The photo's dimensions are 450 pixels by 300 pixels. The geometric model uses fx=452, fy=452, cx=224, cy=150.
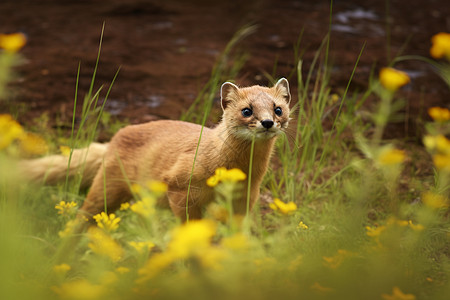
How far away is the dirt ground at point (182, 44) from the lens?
195 inches

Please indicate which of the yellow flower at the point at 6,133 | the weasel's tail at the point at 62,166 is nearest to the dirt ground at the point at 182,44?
the weasel's tail at the point at 62,166

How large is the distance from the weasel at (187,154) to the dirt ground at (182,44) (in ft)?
3.66

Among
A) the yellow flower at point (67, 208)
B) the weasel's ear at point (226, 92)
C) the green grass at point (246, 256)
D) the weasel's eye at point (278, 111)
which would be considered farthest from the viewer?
the weasel's ear at point (226, 92)

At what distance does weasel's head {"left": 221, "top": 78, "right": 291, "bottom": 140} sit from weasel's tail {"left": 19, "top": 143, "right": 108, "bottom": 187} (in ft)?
4.18

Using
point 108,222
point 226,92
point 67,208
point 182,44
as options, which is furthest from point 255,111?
point 182,44

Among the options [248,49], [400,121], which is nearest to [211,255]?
[400,121]

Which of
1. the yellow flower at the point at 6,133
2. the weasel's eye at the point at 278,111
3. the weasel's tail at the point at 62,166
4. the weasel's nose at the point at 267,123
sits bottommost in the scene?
the weasel's tail at the point at 62,166

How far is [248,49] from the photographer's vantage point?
19.6 ft

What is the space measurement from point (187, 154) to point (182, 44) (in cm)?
353

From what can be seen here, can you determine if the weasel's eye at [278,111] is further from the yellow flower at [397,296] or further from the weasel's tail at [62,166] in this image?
the weasel's tail at [62,166]

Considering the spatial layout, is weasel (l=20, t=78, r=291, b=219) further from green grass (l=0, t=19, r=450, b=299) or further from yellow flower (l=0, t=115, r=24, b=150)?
yellow flower (l=0, t=115, r=24, b=150)

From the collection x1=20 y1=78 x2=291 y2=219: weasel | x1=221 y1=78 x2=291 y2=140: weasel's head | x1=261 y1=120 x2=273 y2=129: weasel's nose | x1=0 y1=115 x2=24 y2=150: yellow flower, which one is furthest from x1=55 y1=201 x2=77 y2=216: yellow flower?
x1=261 y1=120 x2=273 y2=129: weasel's nose

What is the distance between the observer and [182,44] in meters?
6.18

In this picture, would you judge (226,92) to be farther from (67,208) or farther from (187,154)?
(67,208)
